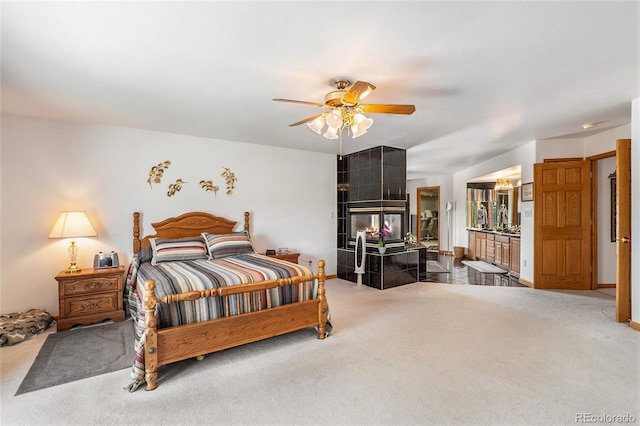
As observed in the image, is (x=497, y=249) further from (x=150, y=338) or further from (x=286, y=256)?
(x=150, y=338)

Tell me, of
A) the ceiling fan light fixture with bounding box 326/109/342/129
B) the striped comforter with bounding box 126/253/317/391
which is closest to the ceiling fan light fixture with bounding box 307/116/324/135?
the ceiling fan light fixture with bounding box 326/109/342/129

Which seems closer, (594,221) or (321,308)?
(321,308)

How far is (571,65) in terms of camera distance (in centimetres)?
241

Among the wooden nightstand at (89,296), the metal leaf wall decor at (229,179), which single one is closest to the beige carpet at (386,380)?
the wooden nightstand at (89,296)

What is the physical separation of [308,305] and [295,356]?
497 mm

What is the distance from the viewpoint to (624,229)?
3525 millimetres

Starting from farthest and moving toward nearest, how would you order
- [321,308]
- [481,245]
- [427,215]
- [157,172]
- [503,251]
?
[427,215] < [481,245] < [503,251] < [157,172] < [321,308]

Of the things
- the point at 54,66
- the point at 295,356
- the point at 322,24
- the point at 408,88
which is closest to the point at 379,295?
the point at 295,356

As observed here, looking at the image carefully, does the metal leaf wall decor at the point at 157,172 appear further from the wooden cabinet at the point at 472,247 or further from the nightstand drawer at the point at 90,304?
the wooden cabinet at the point at 472,247

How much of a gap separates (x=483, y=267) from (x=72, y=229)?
24.0 feet

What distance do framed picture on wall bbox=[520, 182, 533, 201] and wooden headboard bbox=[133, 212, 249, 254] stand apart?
4.82 metres

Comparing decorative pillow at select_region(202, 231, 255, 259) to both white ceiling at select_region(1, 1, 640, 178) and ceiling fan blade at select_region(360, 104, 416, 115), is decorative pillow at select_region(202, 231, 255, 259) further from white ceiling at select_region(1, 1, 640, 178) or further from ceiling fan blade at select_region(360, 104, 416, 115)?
ceiling fan blade at select_region(360, 104, 416, 115)

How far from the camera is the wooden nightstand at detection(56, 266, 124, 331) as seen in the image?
3314 mm
